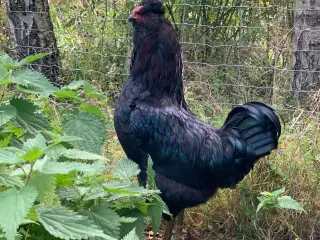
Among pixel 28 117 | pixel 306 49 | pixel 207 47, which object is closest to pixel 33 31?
pixel 207 47

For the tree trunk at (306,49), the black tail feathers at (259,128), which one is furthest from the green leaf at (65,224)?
the tree trunk at (306,49)

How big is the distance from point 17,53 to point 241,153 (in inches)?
143

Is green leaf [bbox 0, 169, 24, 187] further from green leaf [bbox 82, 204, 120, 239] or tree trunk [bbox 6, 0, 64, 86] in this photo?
tree trunk [bbox 6, 0, 64, 86]

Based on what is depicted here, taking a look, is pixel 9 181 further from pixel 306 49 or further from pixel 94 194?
pixel 306 49

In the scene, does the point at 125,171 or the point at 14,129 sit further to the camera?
the point at 14,129

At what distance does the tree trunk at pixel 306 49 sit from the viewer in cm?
559

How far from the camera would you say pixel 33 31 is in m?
6.42

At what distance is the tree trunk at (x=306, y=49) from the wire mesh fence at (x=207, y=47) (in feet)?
0.05

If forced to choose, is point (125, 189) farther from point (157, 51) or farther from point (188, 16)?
point (188, 16)

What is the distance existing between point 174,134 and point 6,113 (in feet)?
6.87

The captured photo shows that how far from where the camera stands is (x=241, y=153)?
3809 millimetres

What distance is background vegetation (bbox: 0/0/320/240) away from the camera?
4.23 metres

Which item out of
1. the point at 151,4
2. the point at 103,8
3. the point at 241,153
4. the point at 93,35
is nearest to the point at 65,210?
the point at 241,153

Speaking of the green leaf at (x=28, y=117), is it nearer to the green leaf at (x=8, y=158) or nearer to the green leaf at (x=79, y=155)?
the green leaf at (x=79, y=155)
